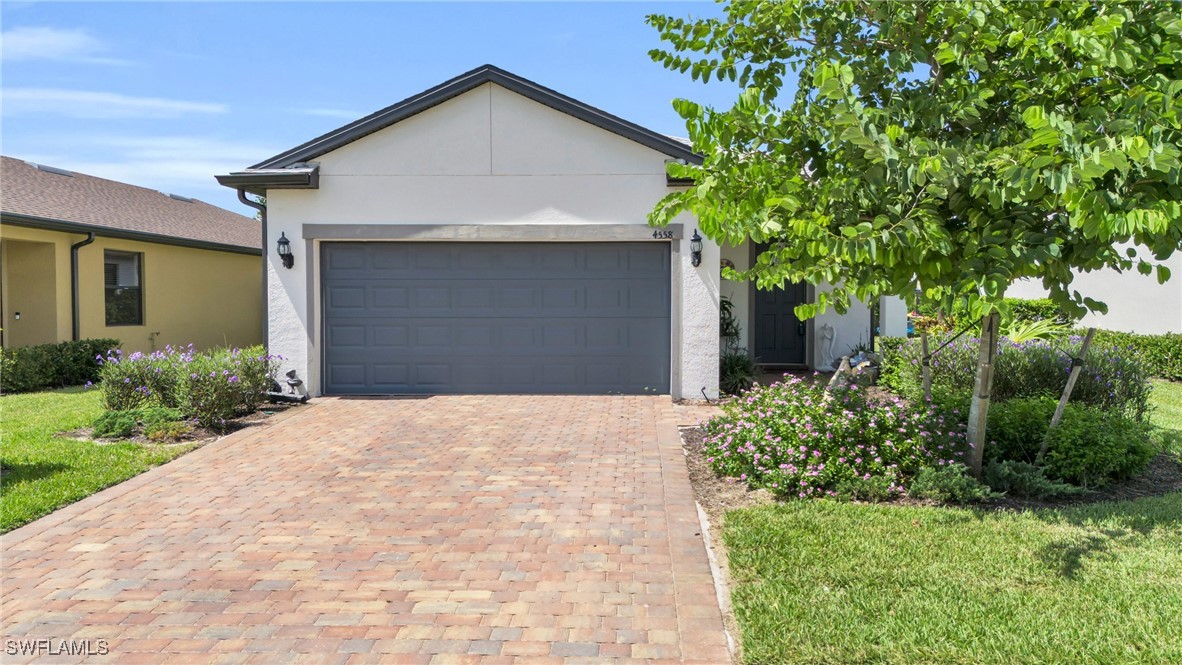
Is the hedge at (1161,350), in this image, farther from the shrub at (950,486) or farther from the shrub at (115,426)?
the shrub at (115,426)

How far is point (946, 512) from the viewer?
525 centimetres

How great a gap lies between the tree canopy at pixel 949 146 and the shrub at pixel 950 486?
153 cm

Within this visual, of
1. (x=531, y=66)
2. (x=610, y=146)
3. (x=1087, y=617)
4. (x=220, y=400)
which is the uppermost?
(x=531, y=66)

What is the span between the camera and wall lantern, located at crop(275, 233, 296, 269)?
11.0 meters

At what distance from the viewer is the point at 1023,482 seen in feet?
19.1

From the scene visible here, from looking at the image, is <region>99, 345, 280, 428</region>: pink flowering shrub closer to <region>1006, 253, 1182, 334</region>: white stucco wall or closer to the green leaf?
the green leaf

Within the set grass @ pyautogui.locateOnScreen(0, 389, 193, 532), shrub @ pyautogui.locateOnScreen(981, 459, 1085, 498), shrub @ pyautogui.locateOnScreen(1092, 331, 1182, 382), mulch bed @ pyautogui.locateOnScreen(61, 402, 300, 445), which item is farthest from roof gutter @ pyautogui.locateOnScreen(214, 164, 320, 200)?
shrub @ pyautogui.locateOnScreen(1092, 331, 1182, 382)

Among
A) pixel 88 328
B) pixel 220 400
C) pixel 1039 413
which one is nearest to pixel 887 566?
pixel 1039 413

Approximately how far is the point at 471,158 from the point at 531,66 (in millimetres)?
1840

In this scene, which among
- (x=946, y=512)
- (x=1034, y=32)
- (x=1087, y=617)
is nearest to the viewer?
(x=1087, y=617)

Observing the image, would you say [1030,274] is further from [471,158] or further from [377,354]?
[377,354]

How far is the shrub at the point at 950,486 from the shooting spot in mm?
5531

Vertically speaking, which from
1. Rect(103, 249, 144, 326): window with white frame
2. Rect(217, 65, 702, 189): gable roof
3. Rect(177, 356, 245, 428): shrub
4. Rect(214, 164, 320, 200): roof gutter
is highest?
Rect(217, 65, 702, 189): gable roof

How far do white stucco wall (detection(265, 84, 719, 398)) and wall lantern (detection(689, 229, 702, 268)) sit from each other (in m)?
0.09
